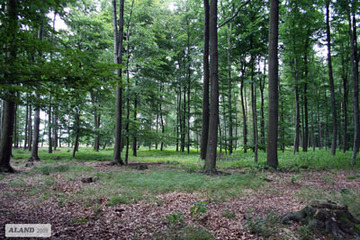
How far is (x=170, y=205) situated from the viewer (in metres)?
4.93

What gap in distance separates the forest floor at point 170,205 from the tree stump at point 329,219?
0.16 metres

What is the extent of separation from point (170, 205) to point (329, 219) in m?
3.29

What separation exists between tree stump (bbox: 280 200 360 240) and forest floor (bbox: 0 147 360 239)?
0.52ft

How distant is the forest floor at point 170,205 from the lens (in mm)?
3520

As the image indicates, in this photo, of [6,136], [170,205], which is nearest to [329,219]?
[170,205]

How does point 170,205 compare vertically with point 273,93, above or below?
below

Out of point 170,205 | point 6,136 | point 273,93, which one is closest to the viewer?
point 170,205

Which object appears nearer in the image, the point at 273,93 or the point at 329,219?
the point at 329,219

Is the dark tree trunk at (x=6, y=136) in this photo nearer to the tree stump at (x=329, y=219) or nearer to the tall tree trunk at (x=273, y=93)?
the tree stump at (x=329, y=219)

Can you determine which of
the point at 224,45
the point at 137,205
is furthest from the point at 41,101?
A: the point at 224,45

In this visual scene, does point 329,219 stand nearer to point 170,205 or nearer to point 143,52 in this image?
point 170,205

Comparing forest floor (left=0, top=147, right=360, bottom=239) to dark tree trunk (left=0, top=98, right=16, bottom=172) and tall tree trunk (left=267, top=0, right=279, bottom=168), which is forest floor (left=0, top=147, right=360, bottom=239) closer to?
tall tree trunk (left=267, top=0, right=279, bottom=168)

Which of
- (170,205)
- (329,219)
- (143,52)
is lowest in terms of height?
(170,205)

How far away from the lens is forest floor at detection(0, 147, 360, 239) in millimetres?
3520
